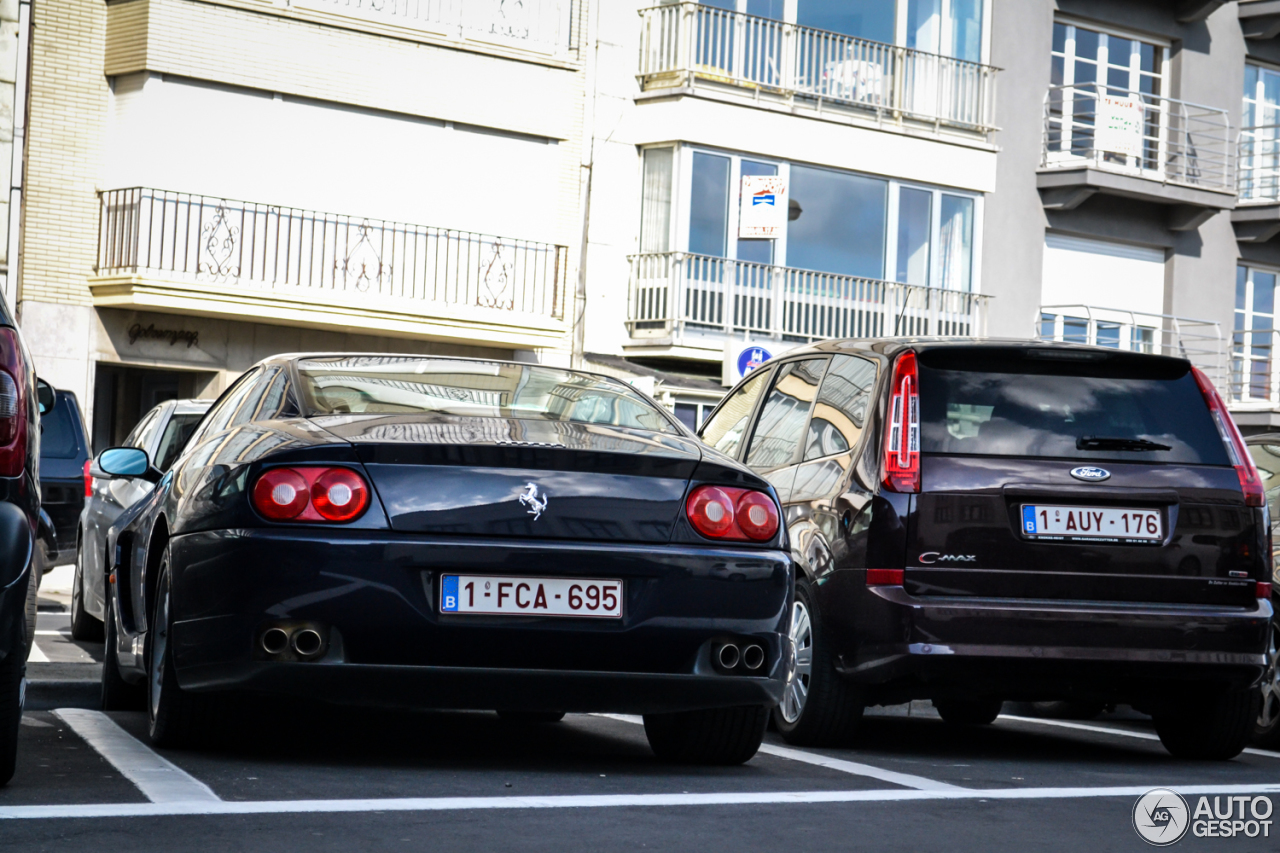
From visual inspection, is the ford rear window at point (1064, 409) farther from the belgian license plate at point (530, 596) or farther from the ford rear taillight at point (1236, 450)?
the belgian license plate at point (530, 596)

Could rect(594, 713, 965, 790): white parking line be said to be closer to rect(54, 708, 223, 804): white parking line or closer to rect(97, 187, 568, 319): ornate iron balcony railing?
rect(54, 708, 223, 804): white parking line

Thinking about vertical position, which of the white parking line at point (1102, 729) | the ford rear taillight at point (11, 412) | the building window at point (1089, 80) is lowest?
the white parking line at point (1102, 729)

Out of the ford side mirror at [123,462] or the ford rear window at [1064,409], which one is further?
the ford rear window at [1064,409]

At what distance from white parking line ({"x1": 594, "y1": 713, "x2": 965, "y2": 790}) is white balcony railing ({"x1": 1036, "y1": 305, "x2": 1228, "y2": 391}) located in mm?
23788

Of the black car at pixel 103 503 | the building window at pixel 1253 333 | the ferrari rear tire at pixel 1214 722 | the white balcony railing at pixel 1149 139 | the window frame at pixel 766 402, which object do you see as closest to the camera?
the ferrari rear tire at pixel 1214 722

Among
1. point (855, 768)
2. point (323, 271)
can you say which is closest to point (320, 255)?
point (323, 271)

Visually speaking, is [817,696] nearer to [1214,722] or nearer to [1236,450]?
[1214,722]

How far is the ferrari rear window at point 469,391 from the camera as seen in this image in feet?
20.0

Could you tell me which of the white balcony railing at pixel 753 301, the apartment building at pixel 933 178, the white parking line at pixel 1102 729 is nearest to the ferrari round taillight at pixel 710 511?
the white parking line at pixel 1102 729

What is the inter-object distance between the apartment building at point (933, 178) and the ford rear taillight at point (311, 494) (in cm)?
1872

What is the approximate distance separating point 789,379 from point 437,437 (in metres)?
3.31

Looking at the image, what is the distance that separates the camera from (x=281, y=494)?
5387 millimetres

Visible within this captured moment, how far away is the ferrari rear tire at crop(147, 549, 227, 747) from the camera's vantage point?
226 inches
